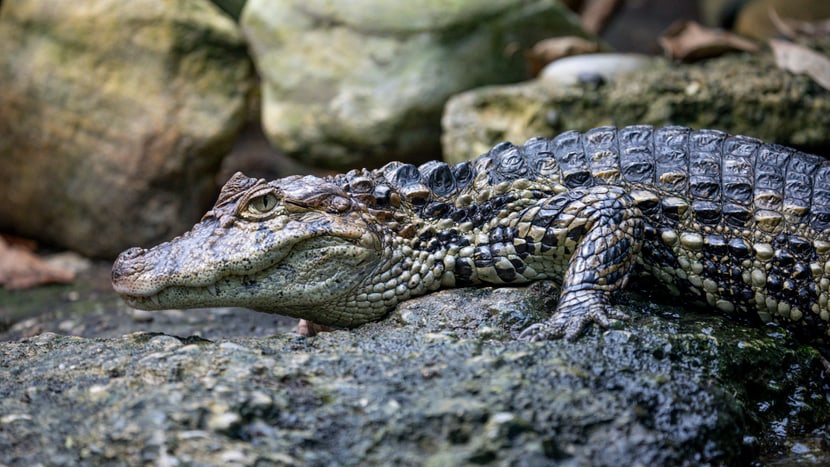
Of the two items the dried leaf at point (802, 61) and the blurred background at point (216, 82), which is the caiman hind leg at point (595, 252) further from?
the dried leaf at point (802, 61)

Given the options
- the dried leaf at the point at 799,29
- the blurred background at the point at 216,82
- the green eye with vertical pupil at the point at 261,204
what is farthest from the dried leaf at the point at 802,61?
the green eye with vertical pupil at the point at 261,204

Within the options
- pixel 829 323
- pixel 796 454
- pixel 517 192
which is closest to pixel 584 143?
pixel 517 192

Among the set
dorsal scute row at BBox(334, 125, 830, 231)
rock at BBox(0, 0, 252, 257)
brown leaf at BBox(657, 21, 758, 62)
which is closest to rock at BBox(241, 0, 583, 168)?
rock at BBox(0, 0, 252, 257)

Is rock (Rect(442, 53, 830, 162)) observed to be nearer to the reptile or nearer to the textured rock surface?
the reptile

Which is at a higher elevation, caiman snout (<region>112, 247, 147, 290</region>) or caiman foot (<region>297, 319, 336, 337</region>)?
caiman snout (<region>112, 247, 147, 290</region>)

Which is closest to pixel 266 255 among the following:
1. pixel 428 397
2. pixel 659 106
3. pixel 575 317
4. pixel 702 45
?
pixel 428 397

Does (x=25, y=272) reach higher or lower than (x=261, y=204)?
lower

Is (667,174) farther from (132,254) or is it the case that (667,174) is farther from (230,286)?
(132,254)
